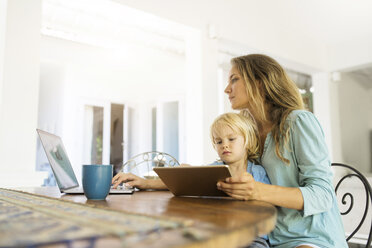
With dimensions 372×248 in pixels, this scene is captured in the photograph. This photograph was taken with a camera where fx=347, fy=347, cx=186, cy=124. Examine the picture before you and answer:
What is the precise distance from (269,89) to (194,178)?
61cm

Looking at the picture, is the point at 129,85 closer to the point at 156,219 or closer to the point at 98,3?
the point at 98,3

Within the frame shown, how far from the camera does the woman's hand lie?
96 cm

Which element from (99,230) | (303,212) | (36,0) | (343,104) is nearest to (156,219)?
(99,230)

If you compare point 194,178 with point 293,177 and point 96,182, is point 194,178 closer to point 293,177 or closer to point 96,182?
point 96,182

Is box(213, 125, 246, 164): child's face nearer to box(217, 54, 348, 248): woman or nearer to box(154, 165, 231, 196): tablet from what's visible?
box(217, 54, 348, 248): woman

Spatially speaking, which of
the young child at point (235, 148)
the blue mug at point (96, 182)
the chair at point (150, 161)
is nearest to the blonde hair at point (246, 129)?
the young child at point (235, 148)

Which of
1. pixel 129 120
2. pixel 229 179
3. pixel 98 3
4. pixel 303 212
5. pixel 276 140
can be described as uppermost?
pixel 98 3

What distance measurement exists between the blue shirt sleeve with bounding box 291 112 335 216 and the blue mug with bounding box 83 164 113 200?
59 centimetres

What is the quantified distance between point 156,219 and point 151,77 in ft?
23.6

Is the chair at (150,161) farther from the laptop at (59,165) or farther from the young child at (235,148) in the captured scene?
the laptop at (59,165)

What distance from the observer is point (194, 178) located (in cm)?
101

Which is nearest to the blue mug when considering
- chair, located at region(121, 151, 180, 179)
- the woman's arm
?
the woman's arm

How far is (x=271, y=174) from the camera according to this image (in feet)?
4.20

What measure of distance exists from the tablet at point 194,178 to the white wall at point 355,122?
5.48 meters
